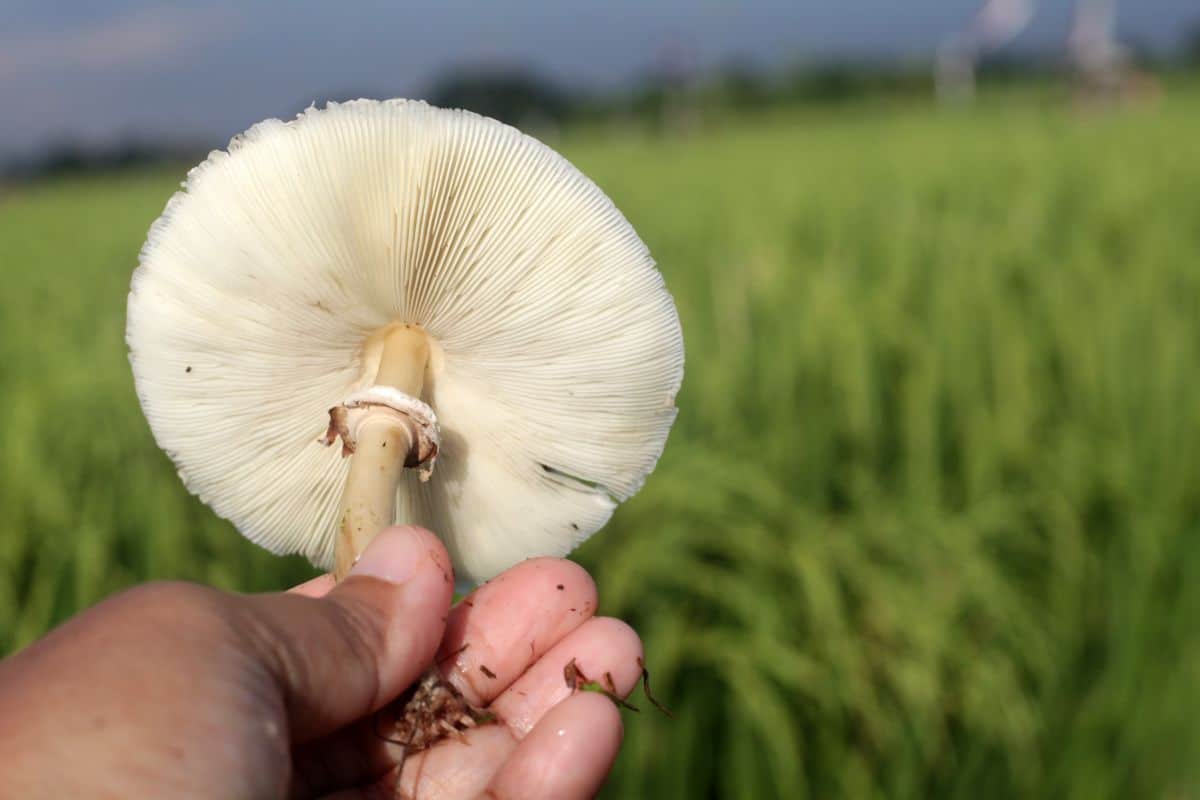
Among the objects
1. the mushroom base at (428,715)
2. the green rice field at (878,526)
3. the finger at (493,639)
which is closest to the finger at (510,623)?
the finger at (493,639)

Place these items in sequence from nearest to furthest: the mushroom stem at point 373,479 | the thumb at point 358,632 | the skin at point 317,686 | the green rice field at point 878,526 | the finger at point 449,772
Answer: the skin at point 317,686 < the thumb at point 358,632 < the mushroom stem at point 373,479 < the finger at point 449,772 < the green rice field at point 878,526

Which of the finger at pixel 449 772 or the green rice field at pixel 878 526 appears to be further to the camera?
the green rice field at pixel 878 526

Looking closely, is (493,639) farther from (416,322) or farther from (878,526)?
(878,526)

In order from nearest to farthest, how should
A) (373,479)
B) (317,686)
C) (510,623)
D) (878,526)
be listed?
(317,686)
(373,479)
(510,623)
(878,526)

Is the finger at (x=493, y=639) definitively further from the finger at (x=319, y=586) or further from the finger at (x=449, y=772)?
the finger at (x=319, y=586)

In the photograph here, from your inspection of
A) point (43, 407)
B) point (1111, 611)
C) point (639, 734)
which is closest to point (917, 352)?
point (1111, 611)

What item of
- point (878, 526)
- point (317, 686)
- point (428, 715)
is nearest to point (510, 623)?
point (428, 715)
